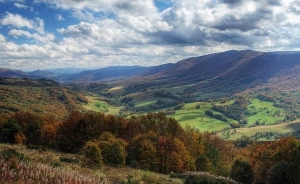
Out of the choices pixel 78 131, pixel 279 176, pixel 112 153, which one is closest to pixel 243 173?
pixel 279 176

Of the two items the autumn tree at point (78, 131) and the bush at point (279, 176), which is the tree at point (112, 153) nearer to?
the autumn tree at point (78, 131)

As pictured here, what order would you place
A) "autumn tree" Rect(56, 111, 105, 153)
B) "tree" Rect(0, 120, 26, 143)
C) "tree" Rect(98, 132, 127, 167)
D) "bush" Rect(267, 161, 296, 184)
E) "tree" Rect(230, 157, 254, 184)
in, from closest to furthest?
"bush" Rect(267, 161, 296, 184) → "tree" Rect(98, 132, 127, 167) → "tree" Rect(230, 157, 254, 184) → "tree" Rect(0, 120, 26, 143) → "autumn tree" Rect(56, 111, 105, 153)

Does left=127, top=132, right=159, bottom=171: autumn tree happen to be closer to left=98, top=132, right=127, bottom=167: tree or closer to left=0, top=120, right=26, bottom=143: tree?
left=98, top=132, right=127, bottom=167: tree

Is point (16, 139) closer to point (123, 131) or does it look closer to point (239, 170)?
point (123, 131)

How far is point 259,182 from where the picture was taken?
62219 millimetres

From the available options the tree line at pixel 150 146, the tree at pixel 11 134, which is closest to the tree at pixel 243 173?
the tree line at pixel 150 146

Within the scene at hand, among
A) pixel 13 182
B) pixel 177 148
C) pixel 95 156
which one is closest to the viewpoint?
pixel 13 182

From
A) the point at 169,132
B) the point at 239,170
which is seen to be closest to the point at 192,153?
the point at 169,132

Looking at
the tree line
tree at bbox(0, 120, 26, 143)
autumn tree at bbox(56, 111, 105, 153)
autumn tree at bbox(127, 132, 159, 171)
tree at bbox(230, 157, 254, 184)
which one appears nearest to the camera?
the tree line

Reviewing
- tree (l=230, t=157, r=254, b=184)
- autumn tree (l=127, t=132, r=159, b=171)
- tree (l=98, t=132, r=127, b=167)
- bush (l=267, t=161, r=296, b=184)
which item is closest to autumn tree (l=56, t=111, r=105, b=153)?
autumn tree (l=127, t=132, r=159, b=171)

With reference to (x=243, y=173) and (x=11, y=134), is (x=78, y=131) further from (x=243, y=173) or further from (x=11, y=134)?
(x=243, y=173)

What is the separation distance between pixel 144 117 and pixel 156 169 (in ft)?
87.5

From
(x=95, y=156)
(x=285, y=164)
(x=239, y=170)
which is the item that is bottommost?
(x=239, y=170)

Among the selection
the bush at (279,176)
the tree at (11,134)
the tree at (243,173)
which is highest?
the tree at (11,134)
